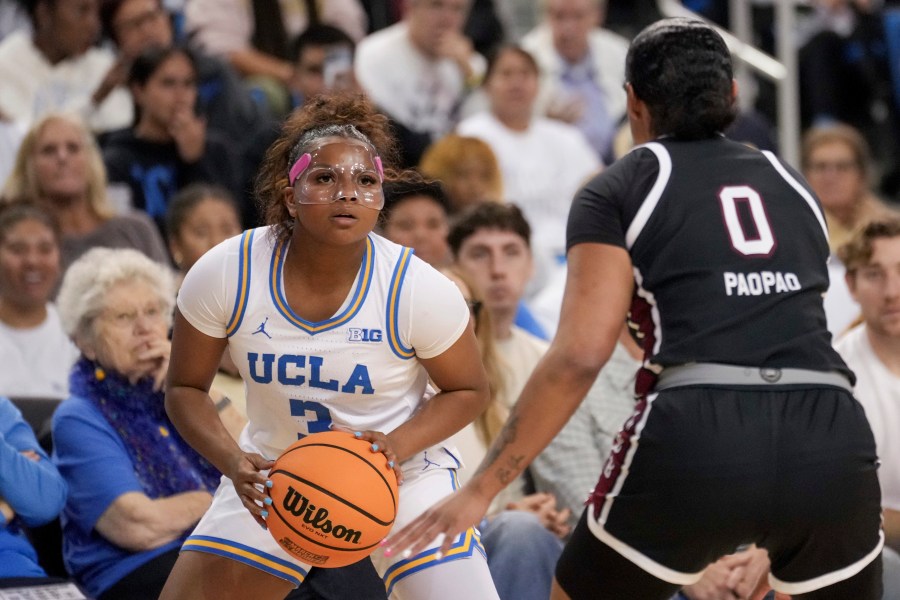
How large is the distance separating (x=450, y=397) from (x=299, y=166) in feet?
2.39

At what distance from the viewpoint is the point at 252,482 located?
341 cm

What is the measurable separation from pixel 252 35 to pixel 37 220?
3.32 meters

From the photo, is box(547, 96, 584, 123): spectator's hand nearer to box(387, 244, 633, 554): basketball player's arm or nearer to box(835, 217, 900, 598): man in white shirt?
box(835, 217, 900, 598): man in white shirt

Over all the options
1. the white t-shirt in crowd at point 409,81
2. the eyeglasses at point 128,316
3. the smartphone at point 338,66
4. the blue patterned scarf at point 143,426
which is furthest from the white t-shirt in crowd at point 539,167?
the blue patterned scarf at point 143,426

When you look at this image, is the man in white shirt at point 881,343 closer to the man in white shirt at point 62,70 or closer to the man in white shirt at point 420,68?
the man in white shirt at point 420,68

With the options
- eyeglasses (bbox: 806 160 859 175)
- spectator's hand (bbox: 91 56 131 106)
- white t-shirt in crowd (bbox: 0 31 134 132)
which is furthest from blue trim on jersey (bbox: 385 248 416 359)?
spectator's hand (bbox: 91 56 131 106)

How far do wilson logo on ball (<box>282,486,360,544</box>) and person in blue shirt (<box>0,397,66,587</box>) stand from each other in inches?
48.0

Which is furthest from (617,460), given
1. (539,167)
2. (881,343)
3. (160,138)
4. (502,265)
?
(539,167)

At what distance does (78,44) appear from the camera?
322 inches

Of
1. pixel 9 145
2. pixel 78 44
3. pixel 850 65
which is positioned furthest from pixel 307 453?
pixel 850 65

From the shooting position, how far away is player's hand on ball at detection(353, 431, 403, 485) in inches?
136

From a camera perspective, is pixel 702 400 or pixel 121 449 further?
pixel 121 449

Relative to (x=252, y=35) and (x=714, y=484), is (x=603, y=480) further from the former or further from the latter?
(x=252, y=35)

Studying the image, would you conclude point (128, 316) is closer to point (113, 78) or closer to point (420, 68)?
point (113, 78)
